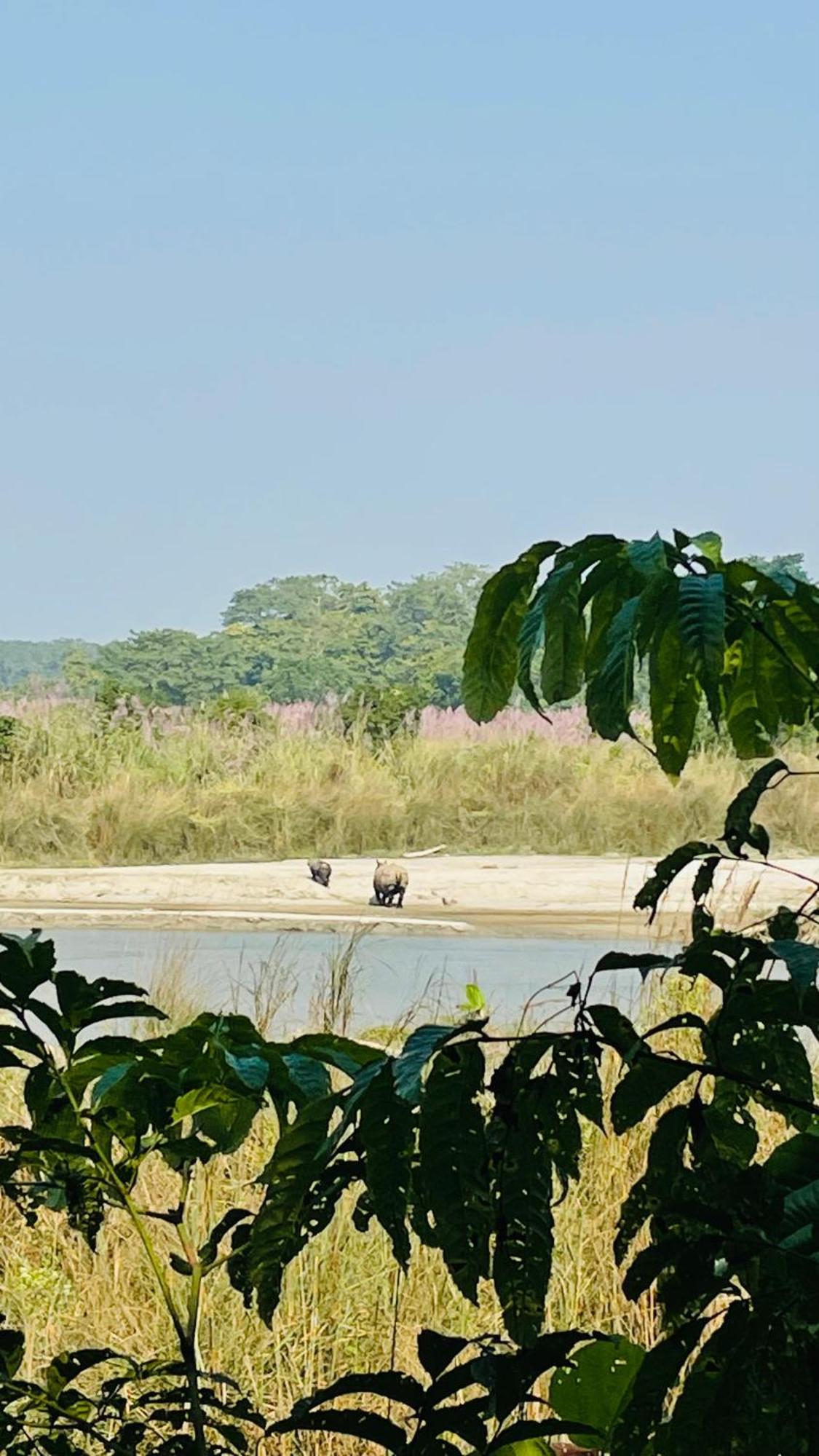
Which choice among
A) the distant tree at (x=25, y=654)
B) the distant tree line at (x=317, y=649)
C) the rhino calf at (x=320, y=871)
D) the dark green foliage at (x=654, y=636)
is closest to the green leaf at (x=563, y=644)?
the dark green foliage at (x=654, y=636)

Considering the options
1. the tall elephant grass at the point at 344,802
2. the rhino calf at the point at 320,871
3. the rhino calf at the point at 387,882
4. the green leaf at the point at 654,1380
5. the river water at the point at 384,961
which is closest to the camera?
the green leaf at the point at 654,1380

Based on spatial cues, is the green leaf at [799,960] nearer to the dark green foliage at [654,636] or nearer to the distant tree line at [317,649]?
the dark green foliage at [654,636]

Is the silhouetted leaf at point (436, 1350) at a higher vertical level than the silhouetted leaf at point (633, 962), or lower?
lower

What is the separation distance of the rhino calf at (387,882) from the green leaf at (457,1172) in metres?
5.04

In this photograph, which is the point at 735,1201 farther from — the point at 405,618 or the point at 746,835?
the point at 405,618

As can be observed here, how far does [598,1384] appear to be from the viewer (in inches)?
21.6

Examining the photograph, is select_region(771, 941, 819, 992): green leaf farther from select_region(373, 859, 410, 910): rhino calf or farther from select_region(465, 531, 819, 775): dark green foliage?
select_region(373, 859, 410, 910): rhino calf

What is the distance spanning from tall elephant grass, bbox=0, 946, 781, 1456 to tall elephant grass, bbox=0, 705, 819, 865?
4.74m

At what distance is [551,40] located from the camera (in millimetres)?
24453

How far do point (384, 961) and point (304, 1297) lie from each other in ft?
7.95

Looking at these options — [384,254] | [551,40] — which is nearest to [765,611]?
[551,40]

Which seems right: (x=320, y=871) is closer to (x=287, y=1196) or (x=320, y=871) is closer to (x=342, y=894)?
(x=342, y=894)

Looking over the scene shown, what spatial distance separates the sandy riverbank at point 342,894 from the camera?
5.89 m

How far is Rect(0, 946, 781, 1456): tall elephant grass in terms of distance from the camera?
1.47 meters
